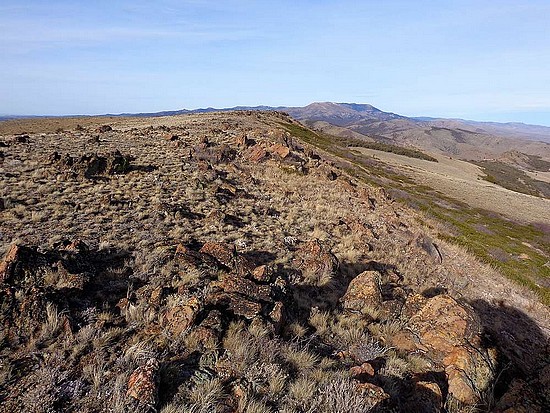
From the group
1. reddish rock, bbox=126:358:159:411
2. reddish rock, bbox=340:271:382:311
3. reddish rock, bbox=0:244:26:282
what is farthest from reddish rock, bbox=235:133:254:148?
reddish rock, bbox=126:358:159:411

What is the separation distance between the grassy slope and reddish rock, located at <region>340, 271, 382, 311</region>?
1583cm

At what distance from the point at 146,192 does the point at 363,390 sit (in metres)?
15.5

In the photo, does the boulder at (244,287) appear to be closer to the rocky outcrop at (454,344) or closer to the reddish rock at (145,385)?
the reddish rock at (145,385)

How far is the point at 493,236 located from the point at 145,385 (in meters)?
33.7

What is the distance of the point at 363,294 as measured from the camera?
35.6 feet

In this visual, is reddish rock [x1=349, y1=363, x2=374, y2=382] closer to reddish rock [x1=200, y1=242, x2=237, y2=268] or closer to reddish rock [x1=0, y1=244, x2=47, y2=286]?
reddish rock [x1=200, y1=242, x2=237, y2=268]

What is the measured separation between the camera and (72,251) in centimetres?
991

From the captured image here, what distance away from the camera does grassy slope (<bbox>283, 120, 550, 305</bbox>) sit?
23.1 meters

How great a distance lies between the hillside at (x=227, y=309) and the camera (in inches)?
232

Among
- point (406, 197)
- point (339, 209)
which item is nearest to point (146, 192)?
point (339, 209)

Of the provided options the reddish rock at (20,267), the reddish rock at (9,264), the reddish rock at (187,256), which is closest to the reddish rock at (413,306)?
the reddish rock at (187,256)

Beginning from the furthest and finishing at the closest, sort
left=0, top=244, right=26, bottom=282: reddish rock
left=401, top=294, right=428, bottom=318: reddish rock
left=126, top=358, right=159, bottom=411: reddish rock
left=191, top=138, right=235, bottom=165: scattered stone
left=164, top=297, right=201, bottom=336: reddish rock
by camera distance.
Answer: left=191, top=138, right=235, bottom=165: scattered stone < left=401, top=294, right=428, bottom=318: reddish rock < left=0, top=244, right=26, bottom=282: reddish rock < left=164, top=297, right=201, bottom=336: reddish rock < left=126, top=358, right=159, bottom=411: reddish rock

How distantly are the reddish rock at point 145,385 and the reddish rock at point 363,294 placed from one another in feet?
21.6

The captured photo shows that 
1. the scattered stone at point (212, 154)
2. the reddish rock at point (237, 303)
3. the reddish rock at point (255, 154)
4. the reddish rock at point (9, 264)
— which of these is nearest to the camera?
the reddish rock at point (9, 264)
